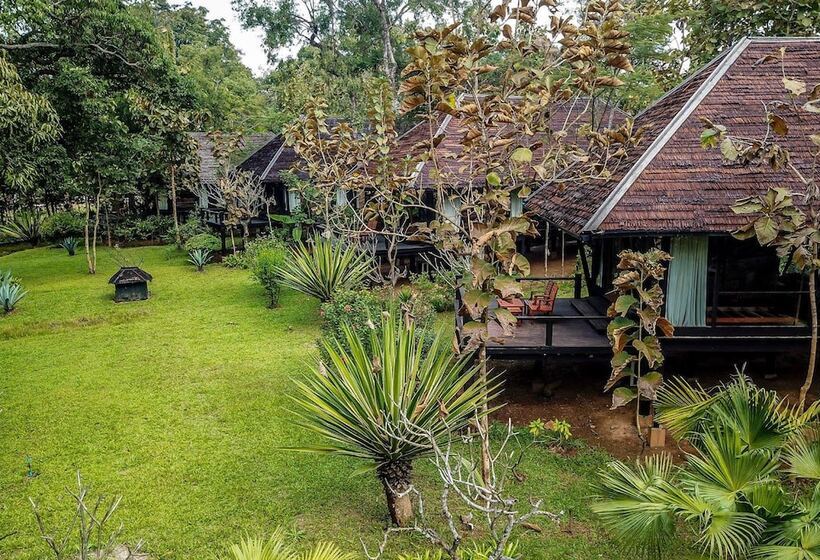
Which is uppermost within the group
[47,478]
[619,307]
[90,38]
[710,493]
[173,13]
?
[173,13]

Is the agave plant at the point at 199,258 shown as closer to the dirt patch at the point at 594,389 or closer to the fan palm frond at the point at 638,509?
the dirt patch at the point at 594,389

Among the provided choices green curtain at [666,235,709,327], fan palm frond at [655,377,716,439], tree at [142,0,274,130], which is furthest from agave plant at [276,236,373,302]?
fan palm frond at [655,377,716,439]

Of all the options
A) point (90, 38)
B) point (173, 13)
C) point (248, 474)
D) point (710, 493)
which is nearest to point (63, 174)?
point (90, 38)

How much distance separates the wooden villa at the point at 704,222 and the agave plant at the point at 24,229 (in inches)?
945

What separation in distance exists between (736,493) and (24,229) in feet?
94.5

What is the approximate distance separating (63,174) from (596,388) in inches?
532

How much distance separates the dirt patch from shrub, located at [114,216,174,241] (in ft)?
66.6

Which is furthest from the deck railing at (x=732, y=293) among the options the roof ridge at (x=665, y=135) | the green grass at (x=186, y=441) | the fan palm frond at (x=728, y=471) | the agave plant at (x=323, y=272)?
the agave plant at (x=323, y=272)

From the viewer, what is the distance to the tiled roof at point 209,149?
27.9 metres

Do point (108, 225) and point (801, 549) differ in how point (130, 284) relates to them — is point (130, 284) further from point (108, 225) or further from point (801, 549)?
point (801, 549)

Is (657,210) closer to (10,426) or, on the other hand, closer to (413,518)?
(413,518)

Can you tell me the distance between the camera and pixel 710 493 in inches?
169

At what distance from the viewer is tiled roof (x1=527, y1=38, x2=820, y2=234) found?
25.7 feet

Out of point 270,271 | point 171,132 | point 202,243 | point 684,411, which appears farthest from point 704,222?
point 202,243
